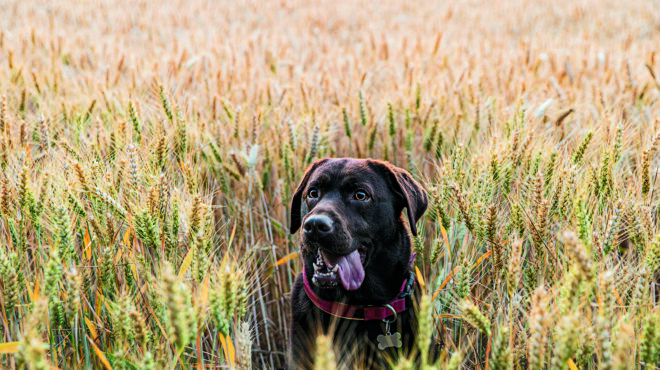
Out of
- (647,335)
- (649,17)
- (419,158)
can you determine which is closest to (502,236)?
(647,335)

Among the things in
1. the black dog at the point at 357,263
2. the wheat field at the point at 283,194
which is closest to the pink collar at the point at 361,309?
the black dog at the point at 357,263

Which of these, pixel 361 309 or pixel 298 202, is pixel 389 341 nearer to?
pixel 361 309

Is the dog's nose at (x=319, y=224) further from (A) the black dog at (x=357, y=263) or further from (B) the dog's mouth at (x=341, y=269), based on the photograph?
(B) the dog's mouth at (x=341, y=269)

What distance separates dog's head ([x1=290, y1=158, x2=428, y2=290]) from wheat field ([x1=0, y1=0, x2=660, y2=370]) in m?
0.24

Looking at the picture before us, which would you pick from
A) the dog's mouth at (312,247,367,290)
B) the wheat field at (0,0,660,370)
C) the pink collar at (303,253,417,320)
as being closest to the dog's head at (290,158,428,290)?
the dog's mouth at (312,247,367,290)

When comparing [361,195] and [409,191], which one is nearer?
[409,191]

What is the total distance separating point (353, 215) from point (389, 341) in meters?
0.75

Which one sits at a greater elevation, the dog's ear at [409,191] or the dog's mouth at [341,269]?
the dog's ear at [409,191]

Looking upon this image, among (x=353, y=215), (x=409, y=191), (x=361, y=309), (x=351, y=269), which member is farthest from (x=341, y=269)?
(x=409, y=191)

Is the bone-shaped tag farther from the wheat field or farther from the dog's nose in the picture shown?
the dog's nose

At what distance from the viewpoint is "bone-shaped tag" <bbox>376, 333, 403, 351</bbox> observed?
7.14 ft

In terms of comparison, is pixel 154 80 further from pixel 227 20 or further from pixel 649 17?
pixel 649 17

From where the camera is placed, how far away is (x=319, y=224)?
2246 millimetres

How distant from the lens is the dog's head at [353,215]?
2.33 meters
